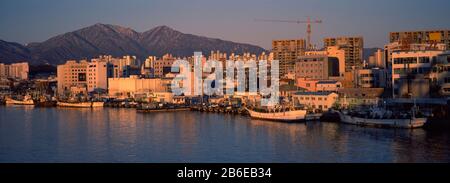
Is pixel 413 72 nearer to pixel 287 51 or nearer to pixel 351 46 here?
pixel 351 46

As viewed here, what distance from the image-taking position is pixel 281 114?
Answer: 9.05 m

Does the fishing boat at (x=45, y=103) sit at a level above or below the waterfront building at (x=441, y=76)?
below

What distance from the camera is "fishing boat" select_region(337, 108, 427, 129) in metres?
7.24

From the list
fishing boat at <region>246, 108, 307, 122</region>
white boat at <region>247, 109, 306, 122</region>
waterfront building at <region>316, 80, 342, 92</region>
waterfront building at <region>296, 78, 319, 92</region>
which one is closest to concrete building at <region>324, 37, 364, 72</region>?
waterfront building at <region>296, 78, 319, 92</region>

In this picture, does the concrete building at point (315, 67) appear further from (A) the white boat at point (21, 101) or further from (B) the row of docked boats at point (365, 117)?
(A) the white boat at point (21, 101)

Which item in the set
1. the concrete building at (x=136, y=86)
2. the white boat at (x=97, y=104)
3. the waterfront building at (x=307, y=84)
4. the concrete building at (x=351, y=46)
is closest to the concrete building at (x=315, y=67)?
the waterfront building at (x=307, y=84)

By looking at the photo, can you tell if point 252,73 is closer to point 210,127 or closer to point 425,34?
point 425,34

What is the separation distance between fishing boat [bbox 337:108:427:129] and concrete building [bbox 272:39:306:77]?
11978 mm

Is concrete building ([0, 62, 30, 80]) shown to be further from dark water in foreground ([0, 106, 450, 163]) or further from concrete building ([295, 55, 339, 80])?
dark water in foreground ([0, 106, 450, 163])

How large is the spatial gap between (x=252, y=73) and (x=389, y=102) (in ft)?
23.6

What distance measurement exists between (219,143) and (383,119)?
2.45 metres

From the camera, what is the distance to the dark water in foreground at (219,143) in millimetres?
5227

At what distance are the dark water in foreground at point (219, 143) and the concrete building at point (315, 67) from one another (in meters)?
5.47

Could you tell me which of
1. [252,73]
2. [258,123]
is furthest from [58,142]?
[252,73]
